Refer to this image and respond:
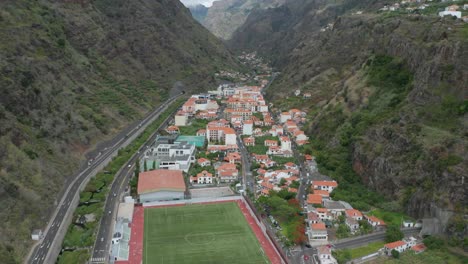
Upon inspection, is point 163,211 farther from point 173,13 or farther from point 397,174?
point 173,13

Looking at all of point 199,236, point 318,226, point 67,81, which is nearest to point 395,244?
point 318,226

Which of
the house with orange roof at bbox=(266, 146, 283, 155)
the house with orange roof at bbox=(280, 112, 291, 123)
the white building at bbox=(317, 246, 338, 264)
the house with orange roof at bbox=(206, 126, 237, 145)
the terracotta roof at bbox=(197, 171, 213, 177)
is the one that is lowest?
the white building at bbox=(317, 246, 338, 264)

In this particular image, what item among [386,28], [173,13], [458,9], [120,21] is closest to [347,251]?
[386,28]

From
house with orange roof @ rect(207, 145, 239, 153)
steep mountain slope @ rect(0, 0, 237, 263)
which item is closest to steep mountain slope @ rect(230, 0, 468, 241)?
house with orange roof @ rect(207, 145, 239, 153)

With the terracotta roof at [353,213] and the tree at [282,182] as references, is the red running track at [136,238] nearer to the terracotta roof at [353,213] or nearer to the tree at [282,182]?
the tree at [282,182]

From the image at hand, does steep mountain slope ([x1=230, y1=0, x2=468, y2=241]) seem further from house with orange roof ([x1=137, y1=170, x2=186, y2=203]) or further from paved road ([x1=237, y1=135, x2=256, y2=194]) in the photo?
house with orange roof ([x1=137, y1=170, x2=186, y2=203])

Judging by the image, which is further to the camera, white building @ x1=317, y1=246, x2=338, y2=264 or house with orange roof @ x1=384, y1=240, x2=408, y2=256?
house with orange roof @ x1=384, y1=240, x2=408, y2=256

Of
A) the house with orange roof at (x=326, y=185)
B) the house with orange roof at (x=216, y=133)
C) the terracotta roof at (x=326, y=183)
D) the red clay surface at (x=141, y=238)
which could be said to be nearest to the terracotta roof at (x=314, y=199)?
the house with orange roof at (x=326, y=185)
